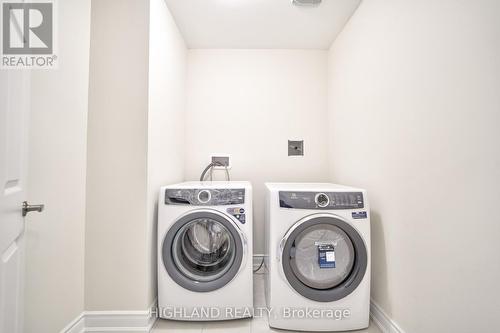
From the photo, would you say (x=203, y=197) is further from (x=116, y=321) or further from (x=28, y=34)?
(x=28, y=34)

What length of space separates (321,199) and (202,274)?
0.89 metres

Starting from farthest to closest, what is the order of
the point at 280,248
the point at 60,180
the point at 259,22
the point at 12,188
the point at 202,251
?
the point at 259,22, the point at 202,251, the point at 280,248, the point at 60,180, the point at 12,188

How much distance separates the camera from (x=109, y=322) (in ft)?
4.62

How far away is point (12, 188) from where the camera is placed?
86 centimetres

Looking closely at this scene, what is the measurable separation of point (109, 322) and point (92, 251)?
43 cm

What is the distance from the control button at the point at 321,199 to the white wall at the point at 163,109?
1.02 metres

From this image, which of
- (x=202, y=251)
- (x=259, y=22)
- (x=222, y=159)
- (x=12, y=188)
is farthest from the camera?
(x=222, y=159)

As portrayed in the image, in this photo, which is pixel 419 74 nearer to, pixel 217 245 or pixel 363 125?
pixel 363 125

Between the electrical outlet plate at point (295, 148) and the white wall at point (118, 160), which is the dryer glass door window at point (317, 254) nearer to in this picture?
the white wall at point (118, 160)

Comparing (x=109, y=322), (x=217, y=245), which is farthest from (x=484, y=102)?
(x=109, y=322)

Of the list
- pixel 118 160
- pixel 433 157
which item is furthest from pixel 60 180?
pixel 433 157

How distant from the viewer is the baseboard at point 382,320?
1.32 metres

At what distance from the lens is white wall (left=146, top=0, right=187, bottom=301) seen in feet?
4.87

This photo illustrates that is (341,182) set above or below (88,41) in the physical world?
below
